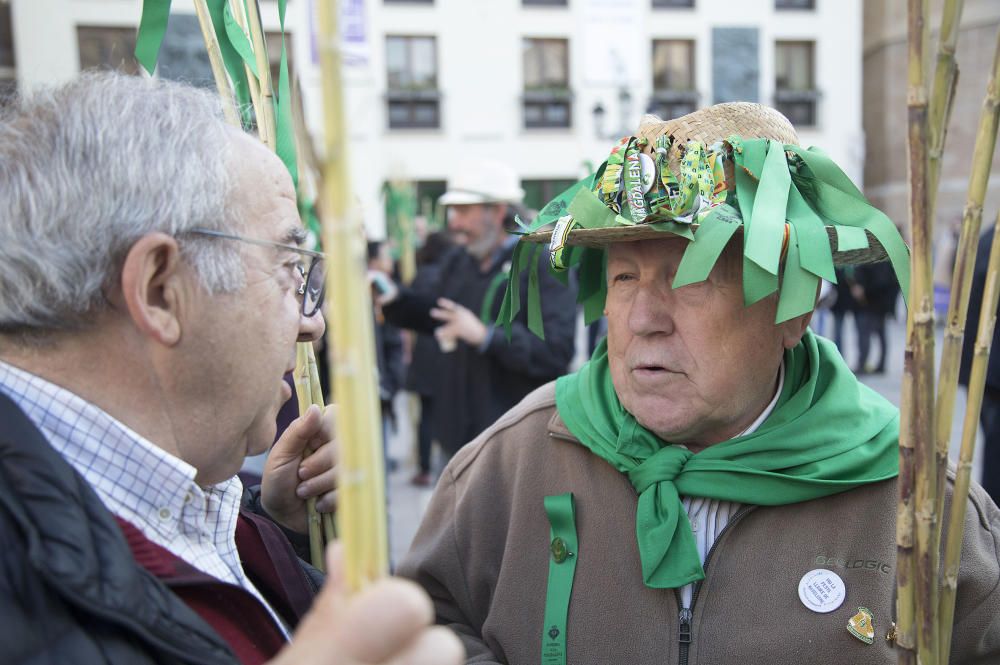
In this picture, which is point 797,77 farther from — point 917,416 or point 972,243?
point 917,416

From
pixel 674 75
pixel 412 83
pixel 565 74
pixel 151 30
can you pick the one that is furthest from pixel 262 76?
pixel 674 75

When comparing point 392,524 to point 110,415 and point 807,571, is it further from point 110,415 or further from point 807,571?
point 110,415

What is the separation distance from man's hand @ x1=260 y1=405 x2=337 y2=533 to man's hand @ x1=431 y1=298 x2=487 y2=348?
238 cm

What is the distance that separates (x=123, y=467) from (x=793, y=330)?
48.2 inches

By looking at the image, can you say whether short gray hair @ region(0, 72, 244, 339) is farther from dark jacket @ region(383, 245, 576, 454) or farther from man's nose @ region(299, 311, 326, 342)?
dark jacket @ region(383, 245, 576, 454)

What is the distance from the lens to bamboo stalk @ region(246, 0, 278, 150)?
1.51 m

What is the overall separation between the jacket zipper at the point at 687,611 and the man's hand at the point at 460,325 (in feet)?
8.06

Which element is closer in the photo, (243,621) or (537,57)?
(243,621)

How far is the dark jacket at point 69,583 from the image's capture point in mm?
881

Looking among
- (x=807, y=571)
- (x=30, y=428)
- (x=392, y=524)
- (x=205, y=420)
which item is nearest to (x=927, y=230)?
(x=807, y=571)

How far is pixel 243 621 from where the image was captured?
1.15 metres

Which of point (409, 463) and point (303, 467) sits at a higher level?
point (303, 467)

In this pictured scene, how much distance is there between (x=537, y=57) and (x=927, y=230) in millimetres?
21183

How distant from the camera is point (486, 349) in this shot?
3990 mm
